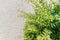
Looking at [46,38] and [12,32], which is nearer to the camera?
[46,38]

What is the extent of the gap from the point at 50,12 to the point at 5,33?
56cm

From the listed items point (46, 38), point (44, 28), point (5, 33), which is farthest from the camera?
point (5, 33)

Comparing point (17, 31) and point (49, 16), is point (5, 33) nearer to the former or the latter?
point (17, 31)

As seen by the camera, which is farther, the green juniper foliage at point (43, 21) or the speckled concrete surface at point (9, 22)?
the speckled concrete surface at point (9, 22)

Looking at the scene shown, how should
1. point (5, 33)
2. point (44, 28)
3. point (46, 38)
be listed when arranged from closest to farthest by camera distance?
point (46, 38)
point (44, 28)
point (5, 33)

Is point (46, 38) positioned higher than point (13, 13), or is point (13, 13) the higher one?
point (13, 13)

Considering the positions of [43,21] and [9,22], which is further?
[9,22]

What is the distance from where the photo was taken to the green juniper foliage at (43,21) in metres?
1.13

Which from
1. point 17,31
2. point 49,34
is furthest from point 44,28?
point 17,31

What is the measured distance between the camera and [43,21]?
115 cm

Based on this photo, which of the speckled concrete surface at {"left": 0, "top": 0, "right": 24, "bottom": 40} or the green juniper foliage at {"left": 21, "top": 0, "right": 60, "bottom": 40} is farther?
the speckled concrete surface at {"left": 0, "top": 0, "right": 24, "bottom": 40}

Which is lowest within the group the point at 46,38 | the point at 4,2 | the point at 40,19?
Result: the point at 46,38

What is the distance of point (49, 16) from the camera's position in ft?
3.74

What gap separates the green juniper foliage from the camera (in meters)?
1.13
